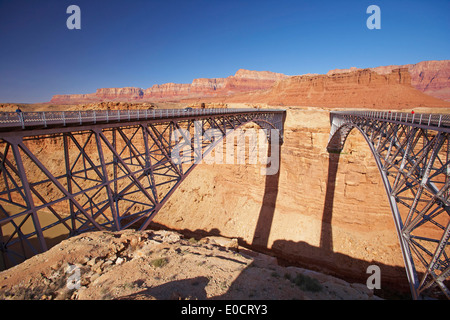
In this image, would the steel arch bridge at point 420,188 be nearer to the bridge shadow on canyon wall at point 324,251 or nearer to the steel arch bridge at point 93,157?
the steel arch bridge at point 93,157

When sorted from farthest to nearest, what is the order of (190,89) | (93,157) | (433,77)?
(190,89) < (433,77) < (93,157)

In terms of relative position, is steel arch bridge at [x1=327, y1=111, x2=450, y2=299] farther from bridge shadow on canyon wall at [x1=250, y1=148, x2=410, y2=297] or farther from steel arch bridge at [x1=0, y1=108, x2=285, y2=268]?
bridge shadow on canyon wall at [x1=250, y1=148, x2=410, y2=297]

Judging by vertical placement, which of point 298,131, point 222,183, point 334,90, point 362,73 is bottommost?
point 222,183

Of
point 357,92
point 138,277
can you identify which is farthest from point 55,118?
point 357,92

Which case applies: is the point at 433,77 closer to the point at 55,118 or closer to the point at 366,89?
the point at 366,89
